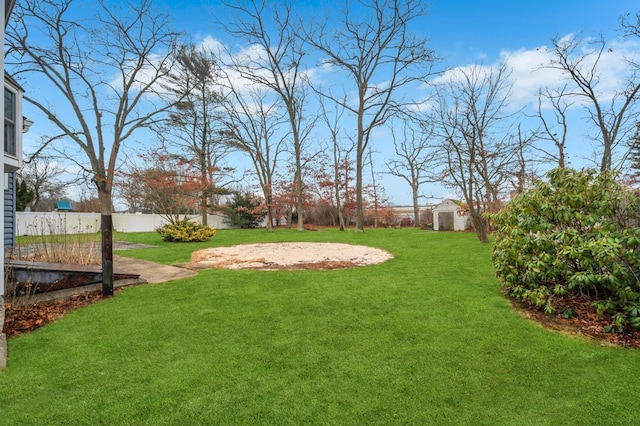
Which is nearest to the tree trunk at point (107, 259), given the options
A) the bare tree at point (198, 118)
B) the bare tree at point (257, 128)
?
the bare tree at point (198, 118)

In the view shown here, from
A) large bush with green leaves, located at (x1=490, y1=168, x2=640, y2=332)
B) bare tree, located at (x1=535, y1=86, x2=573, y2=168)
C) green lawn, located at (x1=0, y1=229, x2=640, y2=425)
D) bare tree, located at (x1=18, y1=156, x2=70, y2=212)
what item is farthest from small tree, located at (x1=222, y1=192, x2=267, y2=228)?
large bush with green leaves, located at (x1=490, y1=168, x2=640, y2=332)

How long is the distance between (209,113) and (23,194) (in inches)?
417

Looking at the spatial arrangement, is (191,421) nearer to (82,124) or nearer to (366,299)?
(366,299)

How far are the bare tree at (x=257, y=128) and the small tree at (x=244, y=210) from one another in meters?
2.31

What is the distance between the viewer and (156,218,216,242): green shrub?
38.4ft

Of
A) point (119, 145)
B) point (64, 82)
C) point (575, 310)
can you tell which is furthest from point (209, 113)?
point (575, 310)

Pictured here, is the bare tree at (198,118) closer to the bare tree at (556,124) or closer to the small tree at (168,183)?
the small tree at (168,183)

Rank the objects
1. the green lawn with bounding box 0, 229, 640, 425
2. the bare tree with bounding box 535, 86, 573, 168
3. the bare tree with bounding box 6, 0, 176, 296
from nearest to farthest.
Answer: the green lawn with bounding box 0, 229, 640, 425, the bare tree with bounding box 535, 86, 573, 168, the bare tree with bounding box 6, 0, 176, 296

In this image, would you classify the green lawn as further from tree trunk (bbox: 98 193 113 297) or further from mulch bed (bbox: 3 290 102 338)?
tree trunk (bbox: 98 193 113 297)

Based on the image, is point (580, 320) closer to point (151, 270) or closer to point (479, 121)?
point (151, 270)

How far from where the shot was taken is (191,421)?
185 cm

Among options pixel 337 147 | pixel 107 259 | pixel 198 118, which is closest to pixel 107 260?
pixel 107 259

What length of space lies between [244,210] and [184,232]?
10.1m

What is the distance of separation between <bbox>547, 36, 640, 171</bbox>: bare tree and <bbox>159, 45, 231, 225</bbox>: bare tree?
46.1 feet
